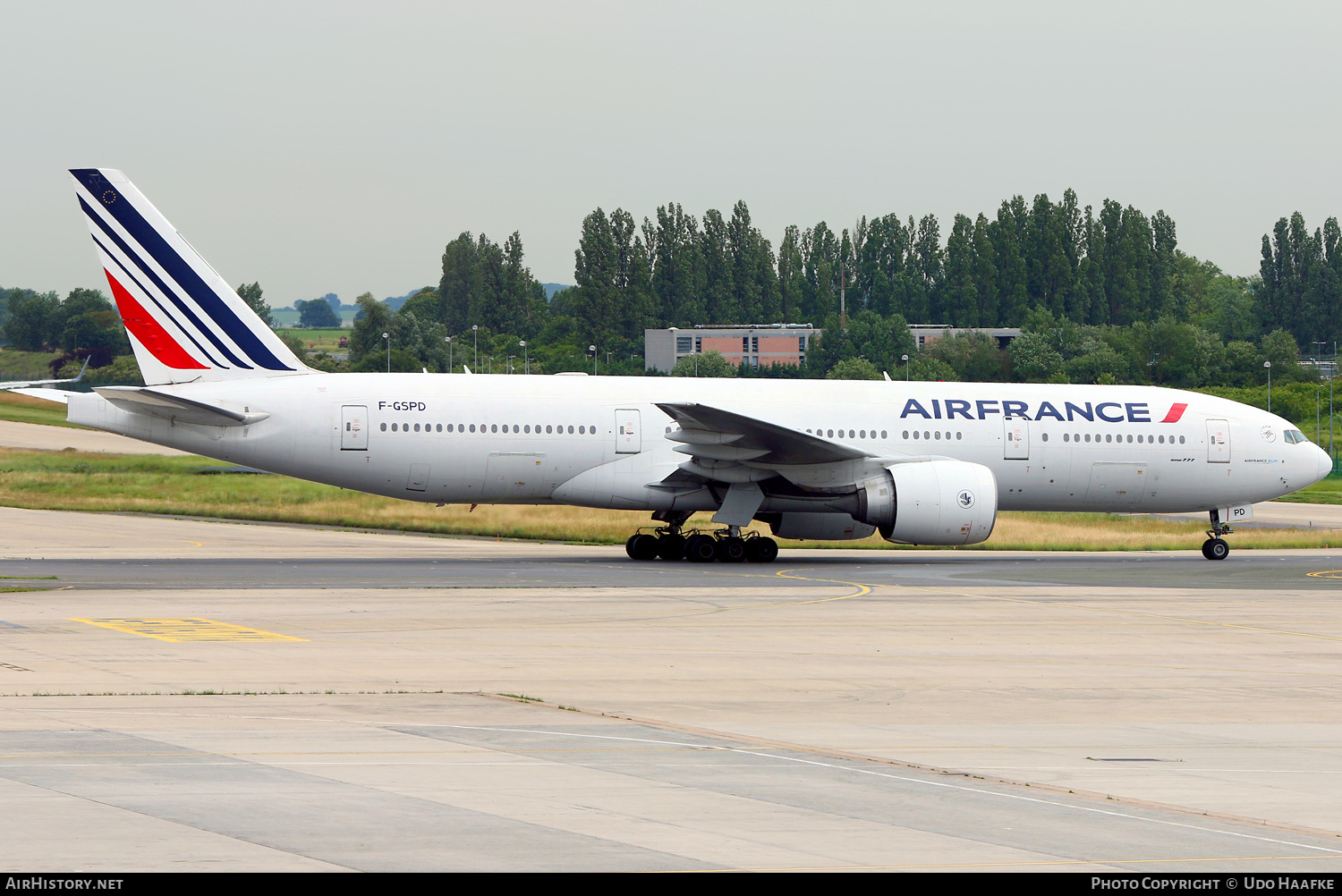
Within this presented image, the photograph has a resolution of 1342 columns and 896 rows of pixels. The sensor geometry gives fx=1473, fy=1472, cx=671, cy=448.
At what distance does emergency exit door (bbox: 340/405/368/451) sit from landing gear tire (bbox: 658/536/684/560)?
20.8 ft

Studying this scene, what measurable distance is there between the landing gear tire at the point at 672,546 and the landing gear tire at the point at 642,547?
0.18 m

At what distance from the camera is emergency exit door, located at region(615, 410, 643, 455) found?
29.4 meters

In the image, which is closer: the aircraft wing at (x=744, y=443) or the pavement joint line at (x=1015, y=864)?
the pavement joint line at (x=1015, y=864)

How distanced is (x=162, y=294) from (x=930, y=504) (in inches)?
619

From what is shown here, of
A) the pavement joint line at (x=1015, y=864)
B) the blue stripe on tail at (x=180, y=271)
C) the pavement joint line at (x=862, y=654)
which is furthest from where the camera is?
the blue stripe on tail at (x=180, y=271)

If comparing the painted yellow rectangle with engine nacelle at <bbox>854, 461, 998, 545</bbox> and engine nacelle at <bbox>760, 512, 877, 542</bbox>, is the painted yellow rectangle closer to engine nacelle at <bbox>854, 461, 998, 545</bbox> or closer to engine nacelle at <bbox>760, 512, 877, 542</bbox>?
engine nacelle at <bbox>854, 461, 998, 545</bbox>

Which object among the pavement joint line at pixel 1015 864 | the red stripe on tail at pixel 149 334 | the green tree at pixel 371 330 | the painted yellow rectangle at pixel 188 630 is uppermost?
the green tree at pixel 371 330

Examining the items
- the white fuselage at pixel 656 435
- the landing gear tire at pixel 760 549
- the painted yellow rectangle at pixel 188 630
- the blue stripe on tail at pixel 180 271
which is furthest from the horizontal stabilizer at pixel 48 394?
the landing gear tire at pixel 760 549

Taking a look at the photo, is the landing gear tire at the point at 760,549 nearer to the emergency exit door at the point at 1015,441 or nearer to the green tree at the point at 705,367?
the emergency exit door at the point at 1015,441

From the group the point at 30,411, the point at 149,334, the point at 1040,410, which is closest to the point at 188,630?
the point at 149,334

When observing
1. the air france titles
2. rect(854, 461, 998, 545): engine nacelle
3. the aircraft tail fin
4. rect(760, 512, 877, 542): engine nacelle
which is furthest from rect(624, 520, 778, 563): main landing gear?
the aircraft tail fin

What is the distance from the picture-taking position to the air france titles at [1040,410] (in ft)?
102

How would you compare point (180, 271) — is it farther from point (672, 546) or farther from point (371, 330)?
point (371, 330)

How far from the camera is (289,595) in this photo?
2189 cm
